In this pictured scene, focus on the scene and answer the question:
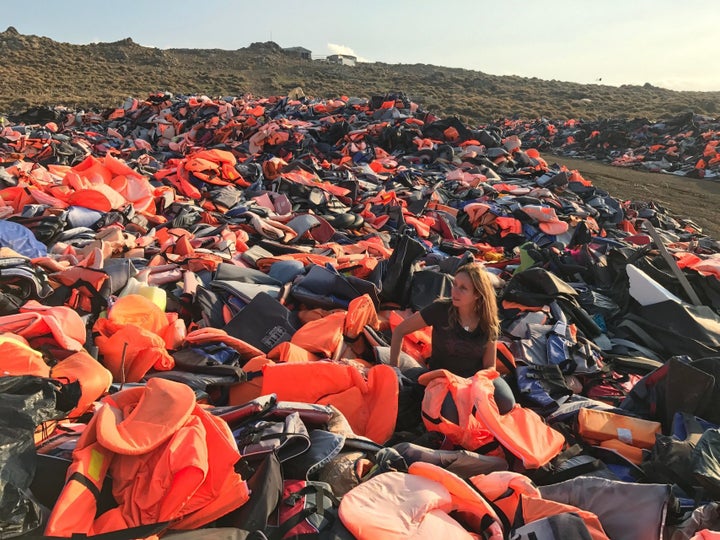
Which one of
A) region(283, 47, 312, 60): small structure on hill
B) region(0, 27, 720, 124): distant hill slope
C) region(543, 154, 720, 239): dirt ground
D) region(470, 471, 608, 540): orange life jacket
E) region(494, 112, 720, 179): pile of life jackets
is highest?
region(283, 47, 312, 60): small structure on hill

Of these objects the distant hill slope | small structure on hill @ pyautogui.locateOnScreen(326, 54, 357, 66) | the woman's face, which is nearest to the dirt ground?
the woman's face

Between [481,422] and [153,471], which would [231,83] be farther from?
[153,471]

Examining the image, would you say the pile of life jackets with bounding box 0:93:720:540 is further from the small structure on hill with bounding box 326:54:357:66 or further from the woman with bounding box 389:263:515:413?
the small structure on hill with bounding box 326:54:357:66

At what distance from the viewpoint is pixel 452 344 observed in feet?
11.4

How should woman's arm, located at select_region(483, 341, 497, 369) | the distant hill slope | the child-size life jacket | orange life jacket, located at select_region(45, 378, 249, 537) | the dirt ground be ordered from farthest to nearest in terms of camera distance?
the distant hill slope, the dirt ground, woman's arm, located at select_region(483, 341, 497, 369), the child-size life jacket, orange life jacket, located at select_region(45, 378, 249, 537)

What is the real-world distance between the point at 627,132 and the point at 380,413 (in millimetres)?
20828

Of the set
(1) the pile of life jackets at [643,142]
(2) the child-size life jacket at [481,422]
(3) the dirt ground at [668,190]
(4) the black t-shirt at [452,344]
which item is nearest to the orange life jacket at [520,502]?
(2) the child-size life jacket at [481,422]

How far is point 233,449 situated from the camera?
2.04m

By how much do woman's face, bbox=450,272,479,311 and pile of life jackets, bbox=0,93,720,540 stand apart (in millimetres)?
647

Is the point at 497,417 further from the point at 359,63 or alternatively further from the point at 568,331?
the point at 359,63

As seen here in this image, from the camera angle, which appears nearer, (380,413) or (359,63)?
(380,413)

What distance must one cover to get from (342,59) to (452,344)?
60100mm

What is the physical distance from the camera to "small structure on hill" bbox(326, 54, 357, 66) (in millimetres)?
55438

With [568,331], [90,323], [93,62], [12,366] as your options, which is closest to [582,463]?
[568,331]
